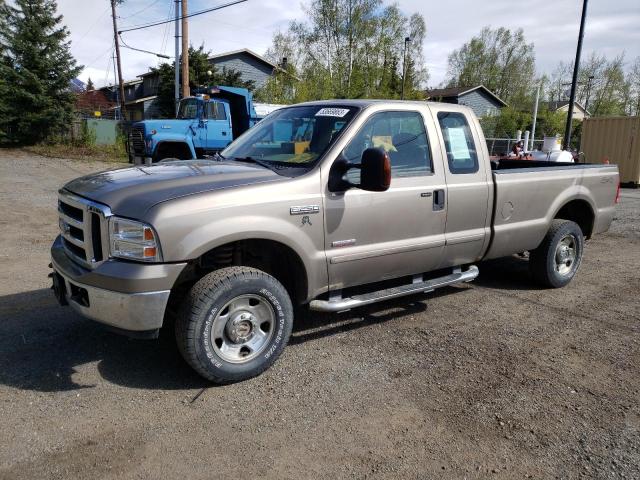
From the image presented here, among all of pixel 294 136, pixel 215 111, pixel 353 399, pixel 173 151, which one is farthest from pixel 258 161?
pixel 215 111

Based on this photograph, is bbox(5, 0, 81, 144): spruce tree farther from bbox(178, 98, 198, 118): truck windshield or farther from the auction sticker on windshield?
the auction sticker on windshield

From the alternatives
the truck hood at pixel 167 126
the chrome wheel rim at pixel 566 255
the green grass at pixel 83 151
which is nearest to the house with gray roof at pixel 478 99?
the green grass at pixel 83 151

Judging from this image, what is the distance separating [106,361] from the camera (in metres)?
3.83

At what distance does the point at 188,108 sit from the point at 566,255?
1389cm

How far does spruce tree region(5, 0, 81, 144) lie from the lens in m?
25.9

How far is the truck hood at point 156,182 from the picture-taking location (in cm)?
320

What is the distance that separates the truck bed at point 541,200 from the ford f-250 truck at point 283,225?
0.9 inches

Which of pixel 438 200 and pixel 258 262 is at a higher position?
pixel 438 200

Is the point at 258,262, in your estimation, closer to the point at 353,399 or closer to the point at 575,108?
the point at 353,399

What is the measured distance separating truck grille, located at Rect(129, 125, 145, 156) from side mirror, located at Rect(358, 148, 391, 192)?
14.1 metres

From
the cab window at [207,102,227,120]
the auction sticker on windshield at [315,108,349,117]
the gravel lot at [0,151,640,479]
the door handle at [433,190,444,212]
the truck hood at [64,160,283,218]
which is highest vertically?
the cab window at [207,102,227,120]

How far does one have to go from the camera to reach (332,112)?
4.27 m

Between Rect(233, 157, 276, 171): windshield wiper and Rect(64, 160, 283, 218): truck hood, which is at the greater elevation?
Rect(233, 157, 276, 171): windshield wiper

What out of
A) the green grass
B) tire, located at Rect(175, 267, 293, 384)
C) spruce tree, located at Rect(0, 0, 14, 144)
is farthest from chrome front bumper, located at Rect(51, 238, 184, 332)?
spruce tree, located at Rect(0, 0, 14, 144)
